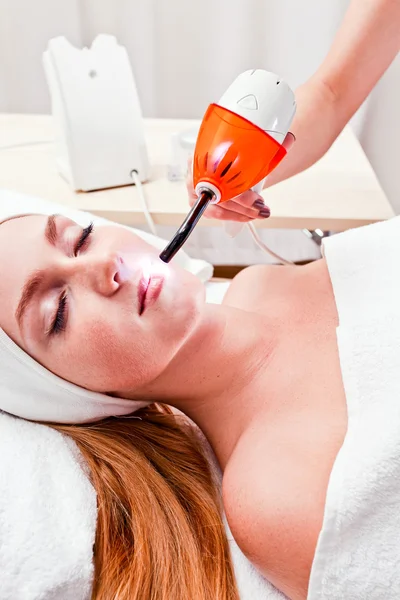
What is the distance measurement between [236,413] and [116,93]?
830mm

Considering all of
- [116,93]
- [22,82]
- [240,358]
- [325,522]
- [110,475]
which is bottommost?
[325,522]

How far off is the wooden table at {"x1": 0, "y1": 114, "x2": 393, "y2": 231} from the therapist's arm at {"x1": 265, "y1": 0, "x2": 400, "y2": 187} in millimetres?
188

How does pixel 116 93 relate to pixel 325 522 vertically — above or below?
above

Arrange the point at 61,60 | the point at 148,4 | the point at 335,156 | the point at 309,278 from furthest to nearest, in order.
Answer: the point at 148,4
the point at 335,156
the point at 61,60
the point at 309,278

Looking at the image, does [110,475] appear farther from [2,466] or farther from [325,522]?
[325,522]

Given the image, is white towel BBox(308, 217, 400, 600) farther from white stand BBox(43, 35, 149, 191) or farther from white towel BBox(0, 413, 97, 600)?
white stand BBox(43, 35, 149, 191)

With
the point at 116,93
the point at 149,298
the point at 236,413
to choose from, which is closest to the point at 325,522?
the point at 236,413

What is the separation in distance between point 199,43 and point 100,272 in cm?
132

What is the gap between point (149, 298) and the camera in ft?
2.97

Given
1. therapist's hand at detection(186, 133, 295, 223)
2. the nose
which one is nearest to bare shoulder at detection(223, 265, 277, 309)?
therapist's hand at detection(186, 133, 295, 223)

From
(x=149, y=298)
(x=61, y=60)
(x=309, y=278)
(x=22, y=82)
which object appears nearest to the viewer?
(x=149, y=298)

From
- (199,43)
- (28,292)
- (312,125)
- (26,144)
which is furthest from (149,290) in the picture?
(199,43)

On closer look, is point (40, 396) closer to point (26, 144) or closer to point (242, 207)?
point (242, 207)

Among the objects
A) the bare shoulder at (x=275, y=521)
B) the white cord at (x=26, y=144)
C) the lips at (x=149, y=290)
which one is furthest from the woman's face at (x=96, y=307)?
the white cord at (x=26, y=144)
